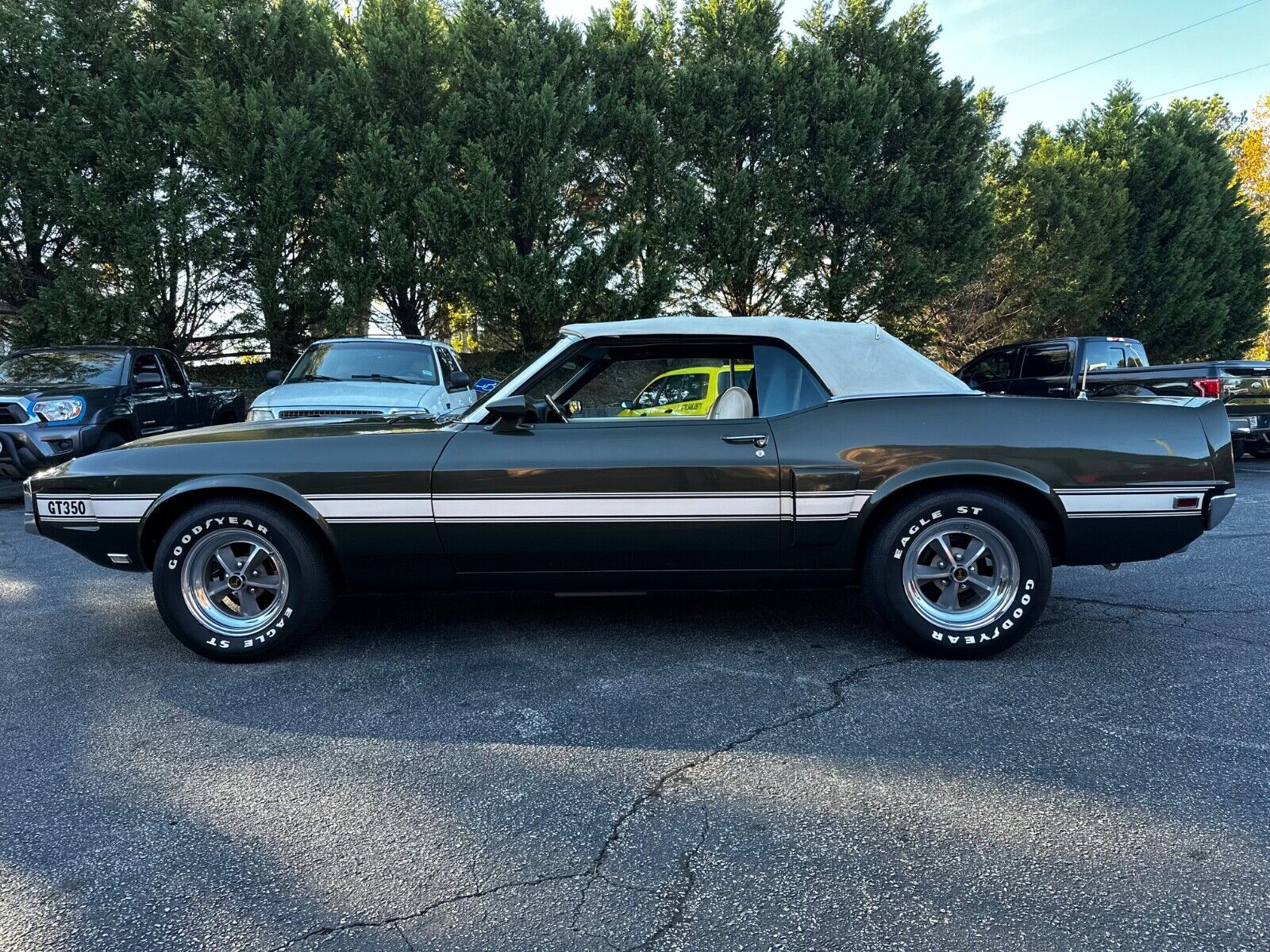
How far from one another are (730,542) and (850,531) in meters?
0.52

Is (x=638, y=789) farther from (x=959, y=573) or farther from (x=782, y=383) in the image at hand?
(x=782, y=383)

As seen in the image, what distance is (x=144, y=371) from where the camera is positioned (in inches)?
372

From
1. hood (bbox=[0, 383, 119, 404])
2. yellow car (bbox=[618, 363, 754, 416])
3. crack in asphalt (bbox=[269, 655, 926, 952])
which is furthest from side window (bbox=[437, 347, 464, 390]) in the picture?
crack in asphalt (bbox=[269, 655, 926, 952])

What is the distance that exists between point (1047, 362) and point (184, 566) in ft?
40.1

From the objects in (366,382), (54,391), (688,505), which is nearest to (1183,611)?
(688,505)

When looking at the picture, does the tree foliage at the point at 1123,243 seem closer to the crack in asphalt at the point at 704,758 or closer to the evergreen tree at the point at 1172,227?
the evergreen tree at the point at 1172,227

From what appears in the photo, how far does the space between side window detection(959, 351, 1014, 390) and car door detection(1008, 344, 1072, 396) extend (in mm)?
356

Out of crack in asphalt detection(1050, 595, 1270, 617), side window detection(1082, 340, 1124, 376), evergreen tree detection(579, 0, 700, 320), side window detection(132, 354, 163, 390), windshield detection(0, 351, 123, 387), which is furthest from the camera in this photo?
evergreen tree detection(579, 0, 700, 320)

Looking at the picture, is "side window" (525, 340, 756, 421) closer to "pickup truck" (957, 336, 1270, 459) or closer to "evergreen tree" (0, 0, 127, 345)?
"pickup truck" (957, 336, 1270, 459)

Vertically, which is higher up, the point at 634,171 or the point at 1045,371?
the point at 634,171

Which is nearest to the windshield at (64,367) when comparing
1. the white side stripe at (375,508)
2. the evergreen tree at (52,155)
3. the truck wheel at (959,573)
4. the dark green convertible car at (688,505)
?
the evergreen tree at (52,155)

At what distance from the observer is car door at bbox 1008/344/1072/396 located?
1244 cm

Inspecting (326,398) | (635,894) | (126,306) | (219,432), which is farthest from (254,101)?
(635,894)

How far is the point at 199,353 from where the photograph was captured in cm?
1515
